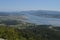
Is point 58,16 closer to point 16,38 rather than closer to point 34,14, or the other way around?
point 34,14

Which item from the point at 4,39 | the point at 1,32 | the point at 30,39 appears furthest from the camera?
the point at 30,39

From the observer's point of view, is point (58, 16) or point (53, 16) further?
point (53, 16)

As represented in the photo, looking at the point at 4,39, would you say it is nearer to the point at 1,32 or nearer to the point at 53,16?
the point at 1,32

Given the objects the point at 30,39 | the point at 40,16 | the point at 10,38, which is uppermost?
the point at 10,38

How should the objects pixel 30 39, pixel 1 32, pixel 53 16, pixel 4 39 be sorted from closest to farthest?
pixel 4 39 < pixel 1 32 < pixel 30 39 < pixel 53 16

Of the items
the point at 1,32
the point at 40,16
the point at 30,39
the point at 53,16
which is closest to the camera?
the point at 1,32

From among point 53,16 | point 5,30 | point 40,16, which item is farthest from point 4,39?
point 40,16

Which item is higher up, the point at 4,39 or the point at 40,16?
the point at 4,39

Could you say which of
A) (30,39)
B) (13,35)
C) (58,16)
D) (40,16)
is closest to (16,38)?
(13,35)

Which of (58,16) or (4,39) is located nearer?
(4,39)

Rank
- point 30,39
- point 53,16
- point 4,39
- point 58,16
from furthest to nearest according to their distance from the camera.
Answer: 1. point 53,16
2. point 58,16
3. point 30,39
4. point 4,39
